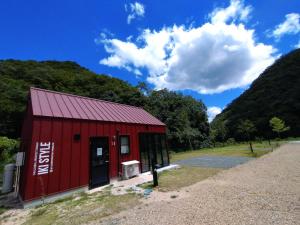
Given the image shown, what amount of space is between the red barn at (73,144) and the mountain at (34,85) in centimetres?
1687

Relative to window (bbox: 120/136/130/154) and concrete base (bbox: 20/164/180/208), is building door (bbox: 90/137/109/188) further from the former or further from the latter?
window (bbox: 120/136/130/154)

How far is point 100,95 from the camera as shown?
29.4 metres

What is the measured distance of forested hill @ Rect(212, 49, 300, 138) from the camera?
141 ft

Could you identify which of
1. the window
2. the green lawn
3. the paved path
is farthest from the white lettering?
the paved path

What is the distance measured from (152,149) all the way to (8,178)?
23.4ft

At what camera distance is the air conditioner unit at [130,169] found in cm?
869

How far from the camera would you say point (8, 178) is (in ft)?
26.0

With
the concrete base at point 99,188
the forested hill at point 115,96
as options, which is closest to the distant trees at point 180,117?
the forested hill at point 115,96

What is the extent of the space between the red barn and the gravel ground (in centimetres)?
306

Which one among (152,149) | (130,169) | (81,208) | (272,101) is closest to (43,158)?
(81,208)

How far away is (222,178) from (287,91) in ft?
170

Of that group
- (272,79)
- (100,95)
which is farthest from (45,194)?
(272,79)

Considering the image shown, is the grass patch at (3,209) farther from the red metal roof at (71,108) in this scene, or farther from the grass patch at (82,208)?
the red metal roof at (71,108)

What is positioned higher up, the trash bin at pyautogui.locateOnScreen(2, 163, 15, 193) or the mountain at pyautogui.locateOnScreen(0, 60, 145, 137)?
the mountain at pyautogui.locateOnScreen(0, 60, 145, 137)
